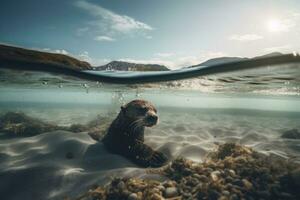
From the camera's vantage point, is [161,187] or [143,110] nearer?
Result: [161,187]

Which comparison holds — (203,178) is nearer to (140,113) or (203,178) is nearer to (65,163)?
(140,113)

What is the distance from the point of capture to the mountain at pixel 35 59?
10273 millimetres

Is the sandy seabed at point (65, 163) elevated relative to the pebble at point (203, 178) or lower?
lower

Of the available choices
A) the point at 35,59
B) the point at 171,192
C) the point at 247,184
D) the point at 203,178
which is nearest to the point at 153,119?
the point at 203,178

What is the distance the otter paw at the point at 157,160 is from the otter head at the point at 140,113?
3.26 feet

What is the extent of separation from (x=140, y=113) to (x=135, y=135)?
2.51 ft

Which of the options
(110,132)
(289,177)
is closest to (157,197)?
(289,177)

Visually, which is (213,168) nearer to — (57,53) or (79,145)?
(79,145)

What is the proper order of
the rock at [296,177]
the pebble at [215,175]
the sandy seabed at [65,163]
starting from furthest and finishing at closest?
the sandy seabed at [65,163], the pebble at [215,175], the rock at [296,177]

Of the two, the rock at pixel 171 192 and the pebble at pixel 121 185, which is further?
the pebble at pixel 121 185

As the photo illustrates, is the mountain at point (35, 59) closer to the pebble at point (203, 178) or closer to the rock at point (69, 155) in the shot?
Result: the rock at point (69, 155)

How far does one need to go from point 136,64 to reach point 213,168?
777 cm

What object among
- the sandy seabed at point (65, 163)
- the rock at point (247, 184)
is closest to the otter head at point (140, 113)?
the sandy seabed at point (65, 163)

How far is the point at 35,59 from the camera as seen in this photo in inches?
449
